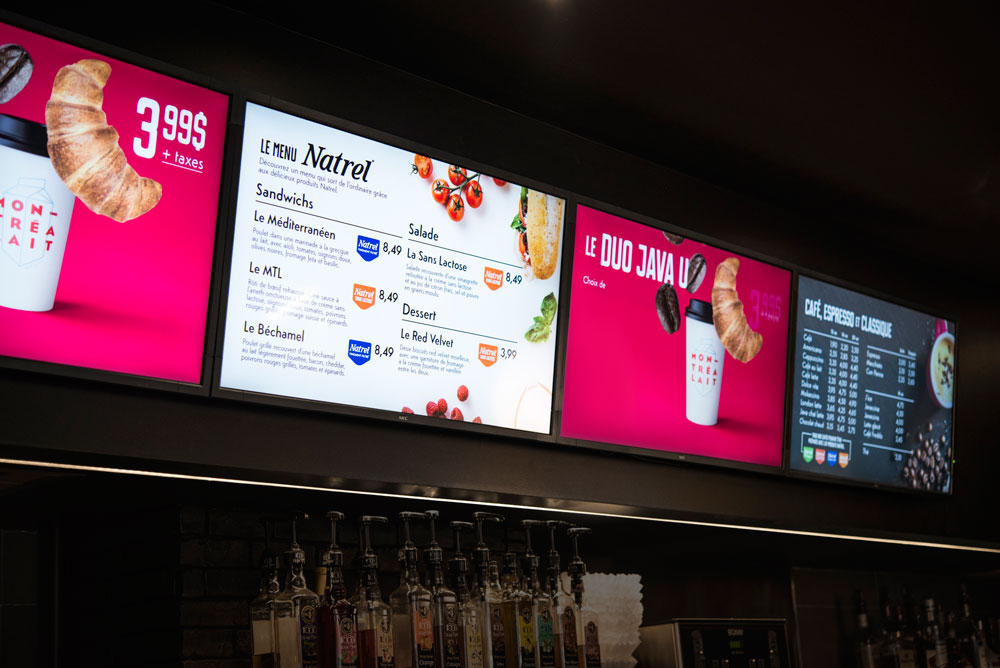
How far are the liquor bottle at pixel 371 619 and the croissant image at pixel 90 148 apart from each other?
1032 millimetres

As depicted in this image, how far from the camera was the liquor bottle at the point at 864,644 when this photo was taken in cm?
436

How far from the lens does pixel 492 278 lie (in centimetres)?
283

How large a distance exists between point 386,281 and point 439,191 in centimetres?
30

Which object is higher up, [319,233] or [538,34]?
[538,34]

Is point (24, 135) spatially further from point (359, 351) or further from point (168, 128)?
point (359, 351)

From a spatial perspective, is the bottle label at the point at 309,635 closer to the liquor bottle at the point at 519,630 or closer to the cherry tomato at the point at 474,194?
the liquor bottle at the point at 519,630

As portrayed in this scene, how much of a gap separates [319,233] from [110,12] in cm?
65

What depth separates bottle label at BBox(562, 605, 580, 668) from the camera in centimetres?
293

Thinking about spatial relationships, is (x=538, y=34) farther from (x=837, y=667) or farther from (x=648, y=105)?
(x=837, y=667)

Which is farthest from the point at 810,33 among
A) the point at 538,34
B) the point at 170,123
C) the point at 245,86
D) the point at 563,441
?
the point at 170,123

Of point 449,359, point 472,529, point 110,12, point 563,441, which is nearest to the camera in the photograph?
point 110,12

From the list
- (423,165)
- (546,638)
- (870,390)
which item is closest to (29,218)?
(423,165)

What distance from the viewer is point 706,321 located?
3.41 m

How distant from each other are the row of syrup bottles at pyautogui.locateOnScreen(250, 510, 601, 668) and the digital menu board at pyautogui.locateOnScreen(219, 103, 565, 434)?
384mm
